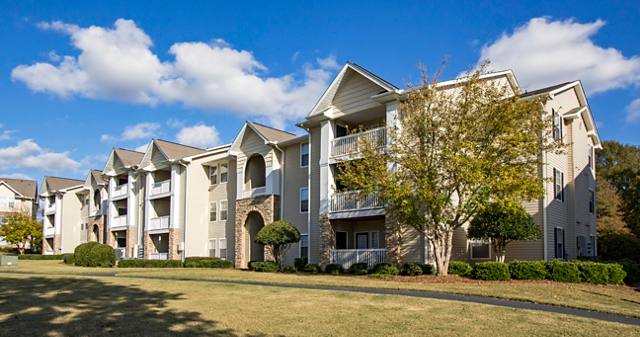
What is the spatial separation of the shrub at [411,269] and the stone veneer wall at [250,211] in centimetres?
1058

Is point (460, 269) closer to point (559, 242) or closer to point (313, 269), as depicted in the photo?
point (559, 242)

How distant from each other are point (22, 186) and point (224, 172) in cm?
6105

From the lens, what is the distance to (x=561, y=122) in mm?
29016

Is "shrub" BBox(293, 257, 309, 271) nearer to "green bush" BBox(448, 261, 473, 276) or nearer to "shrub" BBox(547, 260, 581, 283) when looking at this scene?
"green bush" BBox(448, 261, 473, 276)

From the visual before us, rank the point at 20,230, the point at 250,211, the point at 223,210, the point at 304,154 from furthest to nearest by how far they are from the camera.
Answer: the point at 20,230, the point at 223,210, the point at 250,211, the point at 304,154

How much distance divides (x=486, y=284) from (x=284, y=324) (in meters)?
11.1

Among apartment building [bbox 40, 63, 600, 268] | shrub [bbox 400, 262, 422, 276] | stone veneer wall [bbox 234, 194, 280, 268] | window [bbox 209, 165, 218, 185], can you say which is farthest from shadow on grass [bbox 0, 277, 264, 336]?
window [bbox 209, 165, 218, 185]

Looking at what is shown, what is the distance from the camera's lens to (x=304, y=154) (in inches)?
1310

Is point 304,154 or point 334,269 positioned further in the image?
point 304,154

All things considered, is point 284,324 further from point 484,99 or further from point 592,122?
point 592,122

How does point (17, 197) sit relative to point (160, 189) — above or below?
above

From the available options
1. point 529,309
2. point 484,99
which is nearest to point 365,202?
point 484,99

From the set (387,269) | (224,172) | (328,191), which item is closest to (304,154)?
(328,191)

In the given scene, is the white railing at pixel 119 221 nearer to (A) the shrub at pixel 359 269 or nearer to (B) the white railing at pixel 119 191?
(B) the white railing at pixel 119 191
